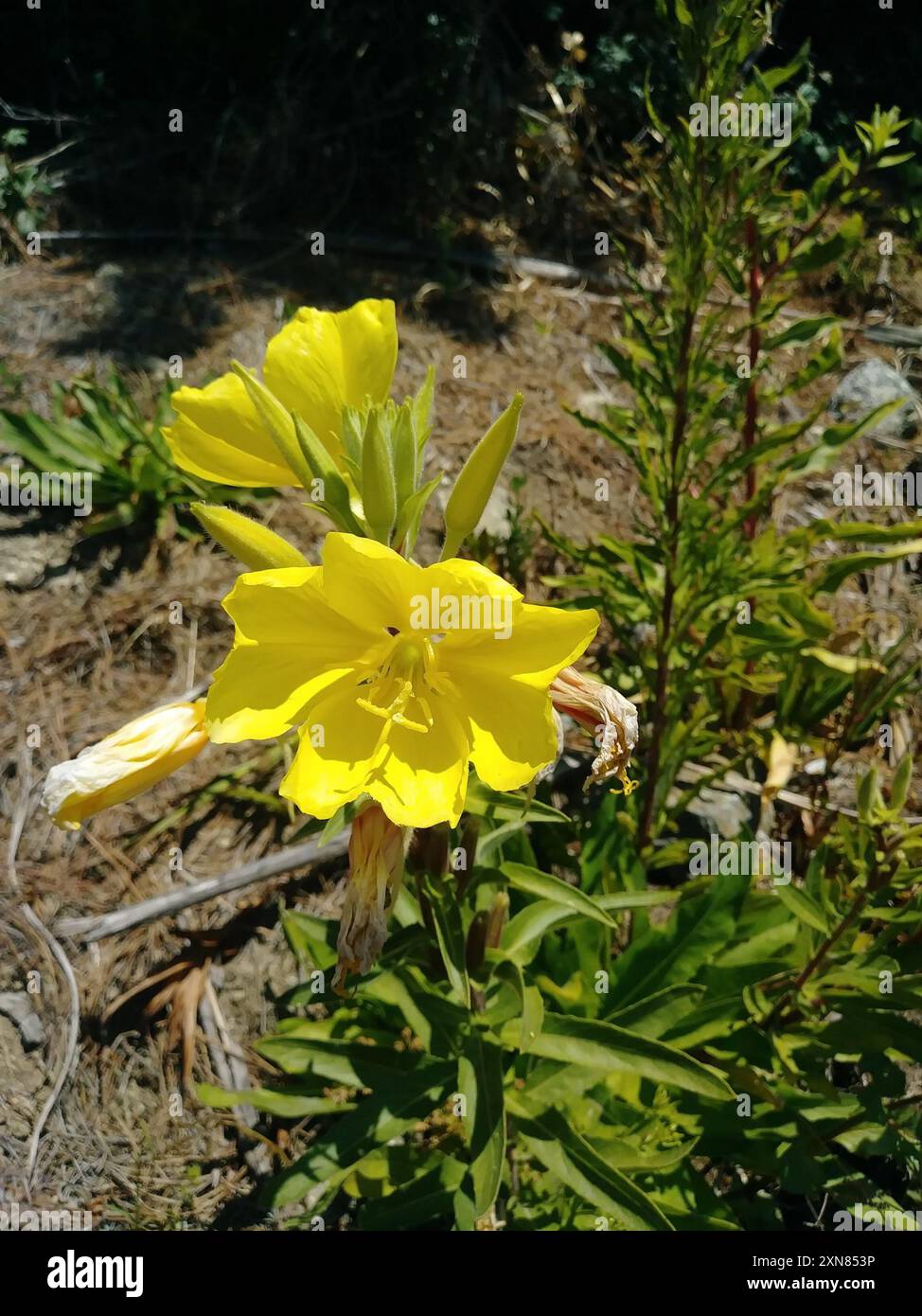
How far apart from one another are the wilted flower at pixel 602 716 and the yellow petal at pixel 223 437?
66cm

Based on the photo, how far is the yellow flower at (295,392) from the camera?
1617mm

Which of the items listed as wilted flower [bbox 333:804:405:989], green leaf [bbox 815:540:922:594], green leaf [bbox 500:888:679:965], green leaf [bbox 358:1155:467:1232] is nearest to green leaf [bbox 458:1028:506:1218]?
green leaf [bbox 500:888:679:965]

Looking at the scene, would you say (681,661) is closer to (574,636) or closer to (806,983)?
(806,983)

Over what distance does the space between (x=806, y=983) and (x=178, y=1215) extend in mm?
1745

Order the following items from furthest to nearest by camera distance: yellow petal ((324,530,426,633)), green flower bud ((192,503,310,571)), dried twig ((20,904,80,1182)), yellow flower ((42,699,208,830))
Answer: dried twig ((20,904,80,1182)) → yellow flower ((42,699,208,830)) → green flower bud ((192,503,310,571)) → yellow petal ((324,530,426,633))

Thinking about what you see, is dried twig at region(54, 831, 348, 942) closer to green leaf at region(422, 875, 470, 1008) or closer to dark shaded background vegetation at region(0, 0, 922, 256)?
green leaf at region(422, 875, 470, 1008)

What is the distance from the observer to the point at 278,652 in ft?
4.87

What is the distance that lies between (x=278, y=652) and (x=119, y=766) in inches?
15.2

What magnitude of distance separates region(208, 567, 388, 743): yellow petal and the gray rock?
3.29 metres

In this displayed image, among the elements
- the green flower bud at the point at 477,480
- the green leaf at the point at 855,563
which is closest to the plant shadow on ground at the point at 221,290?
the green leaf at the point at 855,563

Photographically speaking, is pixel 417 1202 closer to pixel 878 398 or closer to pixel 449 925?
pixel 449 925

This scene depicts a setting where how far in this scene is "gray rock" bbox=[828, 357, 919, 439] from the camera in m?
4.03

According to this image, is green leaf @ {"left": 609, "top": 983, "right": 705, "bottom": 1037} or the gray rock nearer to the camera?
green leaf @ {"left": 609, "top": 983, "right": 705, "bottom": 1037}
